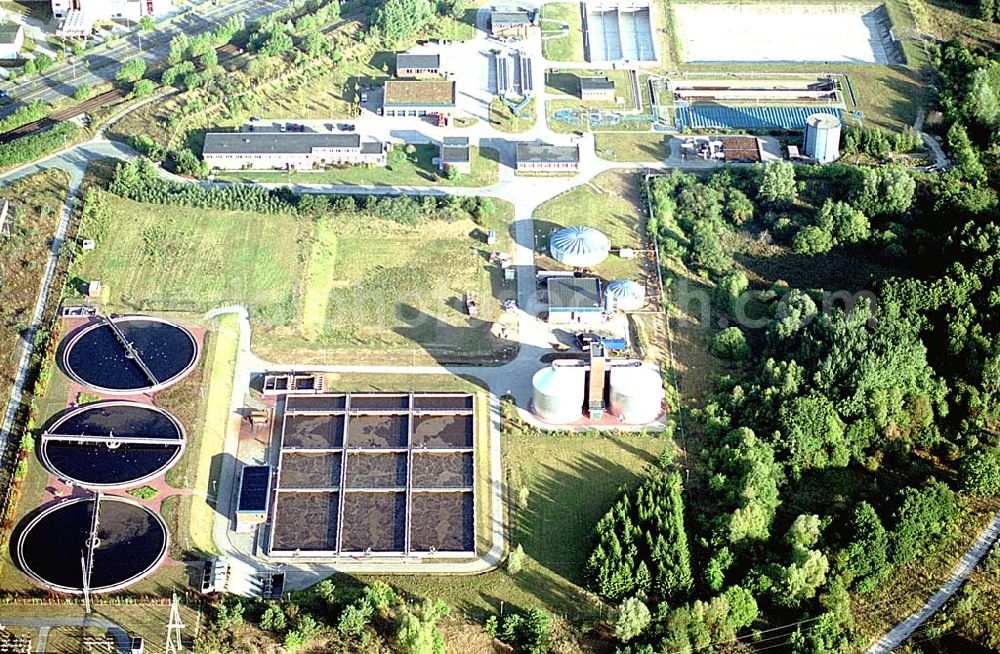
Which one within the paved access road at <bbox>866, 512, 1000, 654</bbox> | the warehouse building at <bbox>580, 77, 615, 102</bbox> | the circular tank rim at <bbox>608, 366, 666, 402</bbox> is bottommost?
the paved access road at <bbox>866, 512, 1000, 654</bbox>

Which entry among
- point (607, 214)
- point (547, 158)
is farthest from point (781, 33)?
point (607, 214)

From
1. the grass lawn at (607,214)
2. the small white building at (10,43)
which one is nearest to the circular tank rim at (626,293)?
the grass lawn at (607,214)

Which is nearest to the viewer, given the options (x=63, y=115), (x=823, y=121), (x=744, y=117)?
(x=823, y=121)

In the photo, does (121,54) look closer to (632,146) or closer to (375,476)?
(632,146)

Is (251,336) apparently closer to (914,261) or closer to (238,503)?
(238,503)

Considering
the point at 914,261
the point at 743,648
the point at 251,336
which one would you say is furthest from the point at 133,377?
the point at 914,261

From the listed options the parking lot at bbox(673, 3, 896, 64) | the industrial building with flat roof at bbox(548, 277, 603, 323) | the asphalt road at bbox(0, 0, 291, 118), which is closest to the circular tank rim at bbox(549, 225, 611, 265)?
the industrial building with flat roof at bbox(548, 277, 603, 323)

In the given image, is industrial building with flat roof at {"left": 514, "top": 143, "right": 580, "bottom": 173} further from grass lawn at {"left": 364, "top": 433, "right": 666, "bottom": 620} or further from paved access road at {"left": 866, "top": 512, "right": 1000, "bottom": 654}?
paved access road at {"left": 866, "top": 512, "right": 1000, "bottom": 654}
